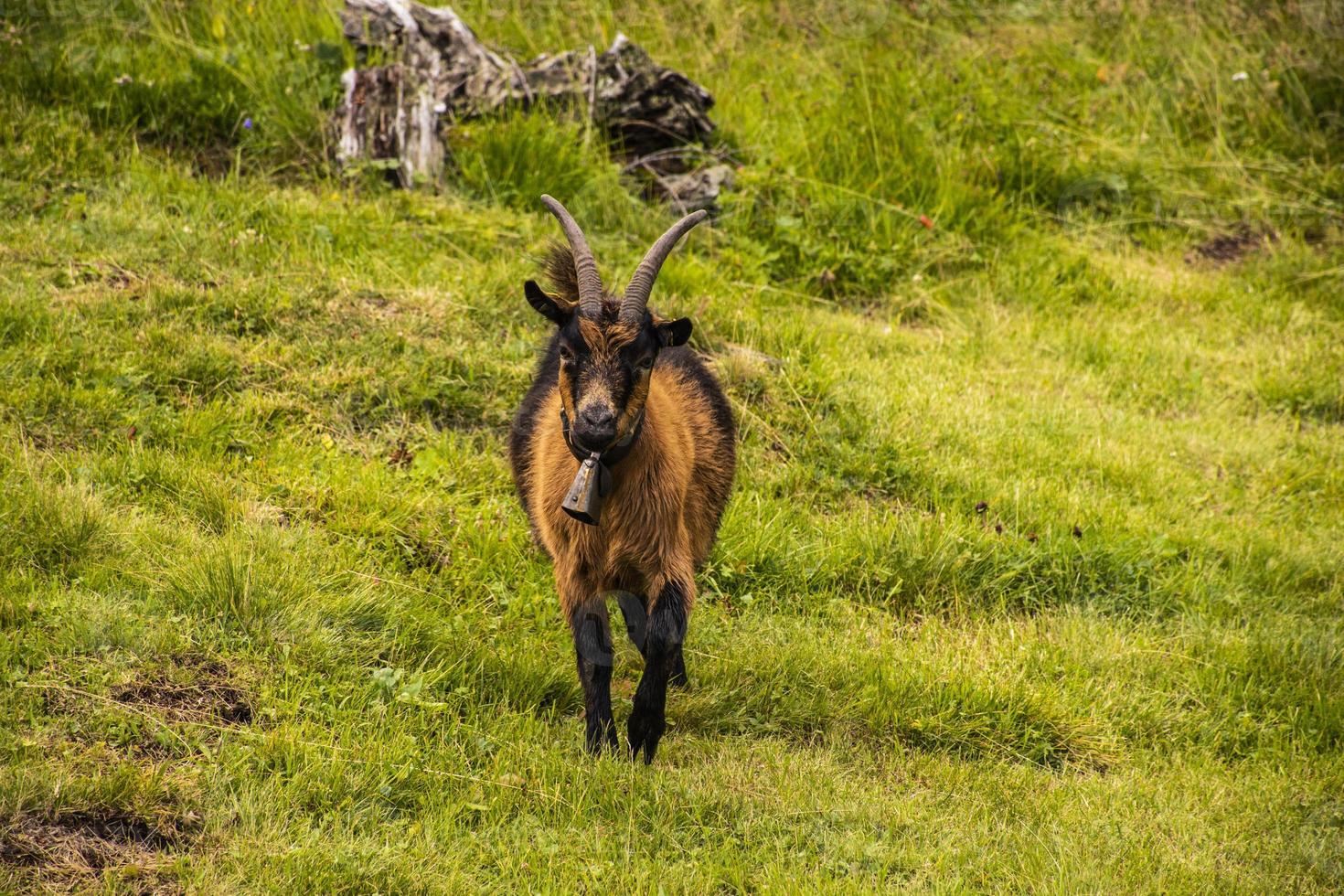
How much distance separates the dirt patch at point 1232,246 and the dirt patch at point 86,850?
25.6 ft

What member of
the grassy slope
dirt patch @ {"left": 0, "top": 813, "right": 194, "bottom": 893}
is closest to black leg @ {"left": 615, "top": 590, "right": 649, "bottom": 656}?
the grassy slope

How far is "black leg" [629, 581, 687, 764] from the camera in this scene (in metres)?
4.41

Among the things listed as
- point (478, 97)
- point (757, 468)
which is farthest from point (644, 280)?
point (478, 97)

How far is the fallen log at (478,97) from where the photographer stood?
7906 mm

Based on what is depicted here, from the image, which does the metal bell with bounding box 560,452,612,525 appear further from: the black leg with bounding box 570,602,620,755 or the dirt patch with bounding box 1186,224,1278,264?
the dirt patch with bounding box 1186,224,1278,264

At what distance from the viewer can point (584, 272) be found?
14.3 ft

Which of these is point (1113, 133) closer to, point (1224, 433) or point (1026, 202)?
point (1026, 202)

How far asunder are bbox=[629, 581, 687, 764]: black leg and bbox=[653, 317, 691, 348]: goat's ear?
85 centimetres

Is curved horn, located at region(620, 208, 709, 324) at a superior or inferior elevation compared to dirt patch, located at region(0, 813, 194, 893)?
superior

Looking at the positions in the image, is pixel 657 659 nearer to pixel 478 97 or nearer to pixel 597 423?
pixel 597 423

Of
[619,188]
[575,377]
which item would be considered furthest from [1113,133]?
[575,377]

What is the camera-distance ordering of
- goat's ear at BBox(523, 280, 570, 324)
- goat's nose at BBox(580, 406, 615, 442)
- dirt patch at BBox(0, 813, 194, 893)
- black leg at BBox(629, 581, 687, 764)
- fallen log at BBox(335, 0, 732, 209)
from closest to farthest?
dirt patch at BBox(0, 813, 194, 893) < goat's nose at BBox(580, 406, 615, 442) < goat's ear at BBox(523, 280, 570, 324) < black leg at BBox(629, 581, 687, 764) < fallen log at BBox(335, 0, 732, 209)

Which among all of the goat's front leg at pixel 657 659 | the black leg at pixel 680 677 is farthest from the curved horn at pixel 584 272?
the black leg at pixel 680 677

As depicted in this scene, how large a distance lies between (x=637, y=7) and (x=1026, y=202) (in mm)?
3342
